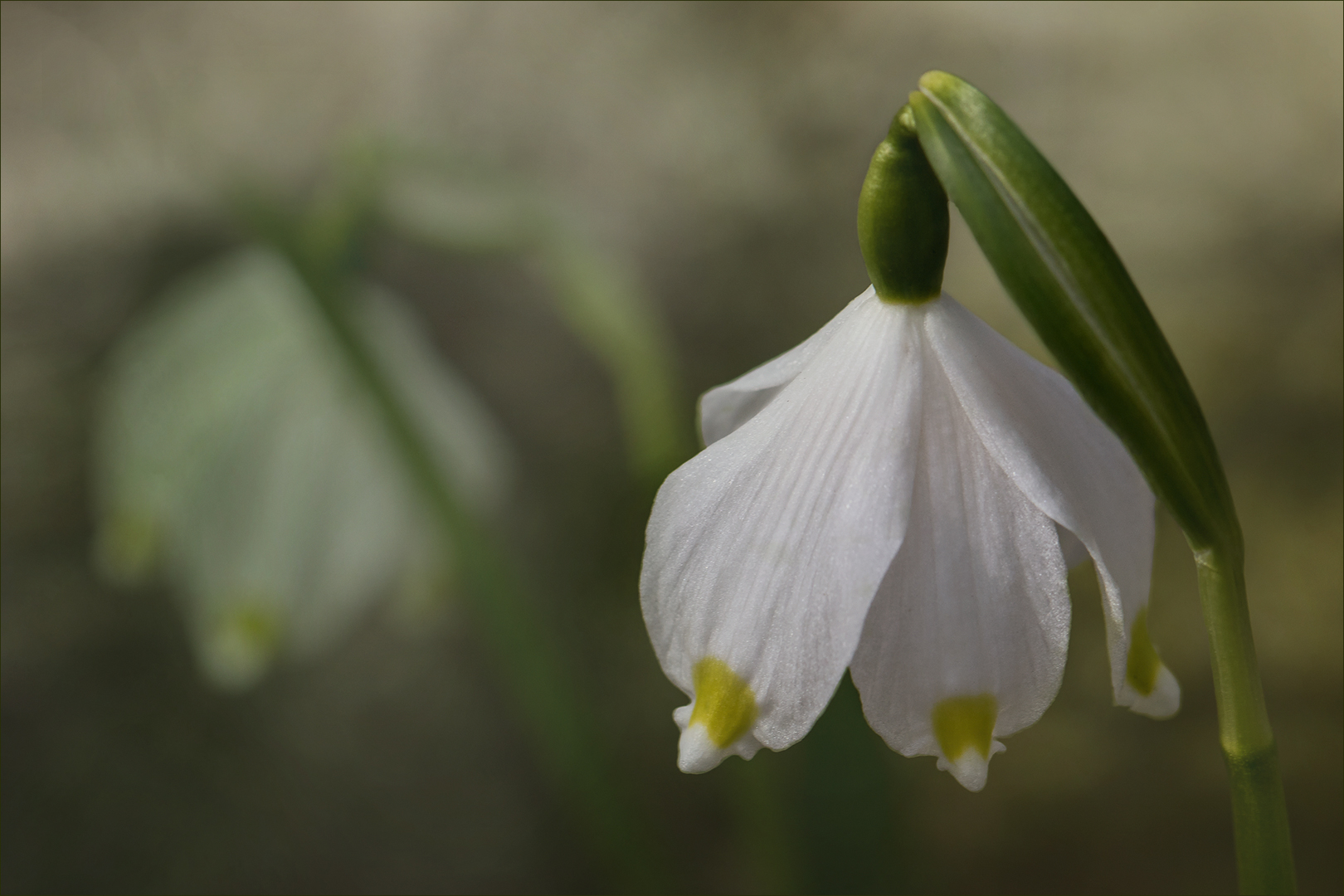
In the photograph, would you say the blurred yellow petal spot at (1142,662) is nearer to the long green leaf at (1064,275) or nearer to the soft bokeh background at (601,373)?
the long green leaf at (1064,275)

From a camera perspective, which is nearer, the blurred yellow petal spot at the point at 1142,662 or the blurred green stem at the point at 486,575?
the blurred yellow petal spot at the point at 1142,662

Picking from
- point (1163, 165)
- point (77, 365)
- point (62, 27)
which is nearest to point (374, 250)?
point (77, 365)

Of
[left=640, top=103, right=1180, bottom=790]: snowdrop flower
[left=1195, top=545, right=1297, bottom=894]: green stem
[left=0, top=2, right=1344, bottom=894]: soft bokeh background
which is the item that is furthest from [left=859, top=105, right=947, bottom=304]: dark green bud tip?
[left=0, top=2, right=1344, bottom=894]: soft bokeh background

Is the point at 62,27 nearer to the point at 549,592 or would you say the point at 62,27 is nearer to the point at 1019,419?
the point at 549,592

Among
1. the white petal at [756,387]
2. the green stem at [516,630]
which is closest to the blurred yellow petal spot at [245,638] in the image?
the green stem at [516,630]

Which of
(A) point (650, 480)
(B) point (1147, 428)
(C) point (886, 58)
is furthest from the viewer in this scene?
(C) point (886, 58)

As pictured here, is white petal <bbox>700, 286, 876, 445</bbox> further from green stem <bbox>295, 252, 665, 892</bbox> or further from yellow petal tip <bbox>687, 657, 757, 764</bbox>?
green stem <bbox>295, 252, 665, 892</bbox>
